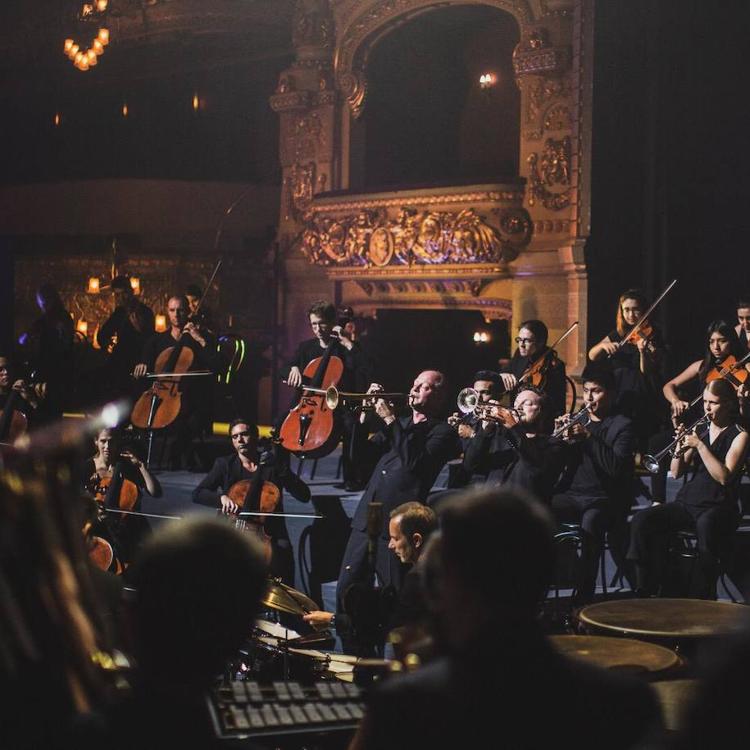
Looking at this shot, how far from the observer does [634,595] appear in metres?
6.43

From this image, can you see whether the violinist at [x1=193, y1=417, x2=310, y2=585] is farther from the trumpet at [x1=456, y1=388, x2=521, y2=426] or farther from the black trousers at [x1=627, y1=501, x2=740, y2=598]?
the black trousers at [x1=627, y1=501, x2=740, y2=598]

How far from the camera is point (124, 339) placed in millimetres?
9375

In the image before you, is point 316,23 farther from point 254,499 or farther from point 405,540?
point 405,540

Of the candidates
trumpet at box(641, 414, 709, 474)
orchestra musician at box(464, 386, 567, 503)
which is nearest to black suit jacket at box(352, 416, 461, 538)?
orchestra musician at box(464, 386, 567, 503)

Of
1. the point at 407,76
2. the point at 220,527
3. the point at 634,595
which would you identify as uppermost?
the point at 407,76

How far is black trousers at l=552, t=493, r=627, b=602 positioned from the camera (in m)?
6.02

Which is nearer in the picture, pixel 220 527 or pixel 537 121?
pixel 220 527

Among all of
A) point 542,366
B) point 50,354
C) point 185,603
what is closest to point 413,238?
point 50,354

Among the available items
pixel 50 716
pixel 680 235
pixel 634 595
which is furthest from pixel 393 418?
pixel 50 716

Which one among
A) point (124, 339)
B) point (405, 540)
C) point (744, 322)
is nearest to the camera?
point (405, 540)

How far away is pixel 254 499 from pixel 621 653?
3284 millimetres

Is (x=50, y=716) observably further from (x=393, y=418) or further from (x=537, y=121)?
(x=537, y=121)

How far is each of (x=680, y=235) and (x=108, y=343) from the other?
15.7 feet

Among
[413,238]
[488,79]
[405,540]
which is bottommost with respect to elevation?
[405,540]
